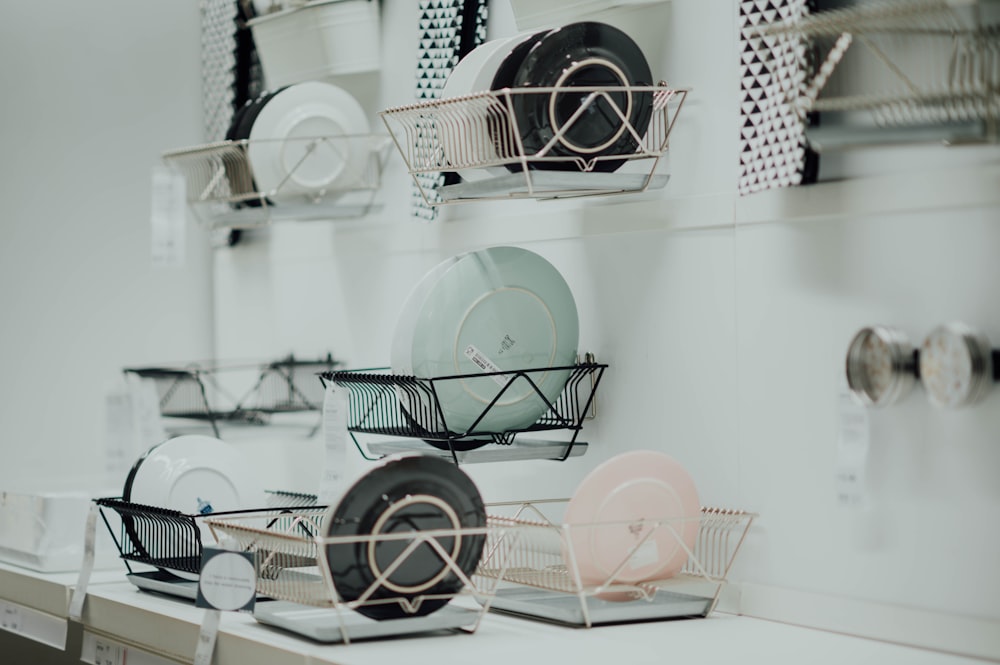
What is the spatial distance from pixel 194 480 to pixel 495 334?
0.54 meters

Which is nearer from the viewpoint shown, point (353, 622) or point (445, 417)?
point (353, 622)

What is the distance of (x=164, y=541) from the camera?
6.25ft

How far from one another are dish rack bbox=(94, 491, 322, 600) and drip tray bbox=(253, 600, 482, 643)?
207mm

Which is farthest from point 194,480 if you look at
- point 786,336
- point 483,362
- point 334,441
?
point 786,336

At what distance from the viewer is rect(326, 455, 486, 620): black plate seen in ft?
5.00

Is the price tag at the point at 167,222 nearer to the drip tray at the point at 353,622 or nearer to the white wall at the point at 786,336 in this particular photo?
the white wall at the point at 786,336

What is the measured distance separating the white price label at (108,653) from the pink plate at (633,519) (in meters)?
0.68

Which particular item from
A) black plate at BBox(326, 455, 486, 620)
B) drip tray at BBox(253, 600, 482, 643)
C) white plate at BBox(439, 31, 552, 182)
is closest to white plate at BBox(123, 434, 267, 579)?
drip tray at BBox(253, 600, 482, 643)

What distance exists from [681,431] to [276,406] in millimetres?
1110

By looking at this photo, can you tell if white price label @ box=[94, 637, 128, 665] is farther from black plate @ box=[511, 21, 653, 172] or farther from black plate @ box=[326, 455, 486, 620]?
black plate @ box=[511, 21, 653, 172]

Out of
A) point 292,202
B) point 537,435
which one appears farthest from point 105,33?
point 537,435

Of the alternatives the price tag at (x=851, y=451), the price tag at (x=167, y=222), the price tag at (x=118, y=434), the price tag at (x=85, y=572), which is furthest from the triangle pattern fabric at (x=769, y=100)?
the price tag at (x=118, y=434)

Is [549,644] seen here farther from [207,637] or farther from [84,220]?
[84,220]

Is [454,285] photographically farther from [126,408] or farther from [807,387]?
[126,408]
